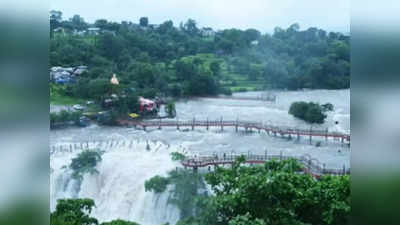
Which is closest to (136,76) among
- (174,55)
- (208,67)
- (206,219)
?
(174,55)

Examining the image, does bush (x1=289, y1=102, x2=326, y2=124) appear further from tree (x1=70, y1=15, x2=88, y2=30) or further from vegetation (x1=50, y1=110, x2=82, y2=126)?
tree (x1=70, y1=15, x2=88, y2=30)

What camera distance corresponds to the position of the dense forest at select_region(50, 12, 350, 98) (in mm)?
3416

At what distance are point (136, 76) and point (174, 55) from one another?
14.6 inches

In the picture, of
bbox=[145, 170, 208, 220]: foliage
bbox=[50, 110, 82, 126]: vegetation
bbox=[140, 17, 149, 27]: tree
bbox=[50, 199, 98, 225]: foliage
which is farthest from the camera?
bbox=[50, 110, 82, 126]: vegetation

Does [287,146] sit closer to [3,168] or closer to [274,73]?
[274,73]

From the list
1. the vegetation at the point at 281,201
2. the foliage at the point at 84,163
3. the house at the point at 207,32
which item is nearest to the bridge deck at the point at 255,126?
the foliage at the point at 84,163

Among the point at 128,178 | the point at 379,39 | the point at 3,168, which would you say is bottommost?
the point at 128,178

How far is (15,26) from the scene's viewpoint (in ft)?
2.83

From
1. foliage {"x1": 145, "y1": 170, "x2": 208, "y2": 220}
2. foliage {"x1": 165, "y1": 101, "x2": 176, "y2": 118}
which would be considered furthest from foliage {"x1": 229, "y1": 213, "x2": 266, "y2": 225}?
foliage {"x1": 165, "y1": 101, "x2": 176, "y2": 118}

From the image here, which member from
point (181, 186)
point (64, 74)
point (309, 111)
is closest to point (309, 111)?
point (309, 111)

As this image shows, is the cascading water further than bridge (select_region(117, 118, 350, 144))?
No

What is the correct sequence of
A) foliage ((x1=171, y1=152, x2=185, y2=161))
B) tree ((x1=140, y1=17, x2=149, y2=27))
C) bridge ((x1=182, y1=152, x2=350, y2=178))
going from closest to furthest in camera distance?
tree ((x1=140, y1=17, x2=149, y2=27)), bridge ((x1=182, y1=152, x2=350, y2=178)), foliage ((x1=171, y1=152, x2=185, y2=161))

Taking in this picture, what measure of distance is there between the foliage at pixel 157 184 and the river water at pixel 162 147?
0.17ft

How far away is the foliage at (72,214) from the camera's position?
2.16 m
